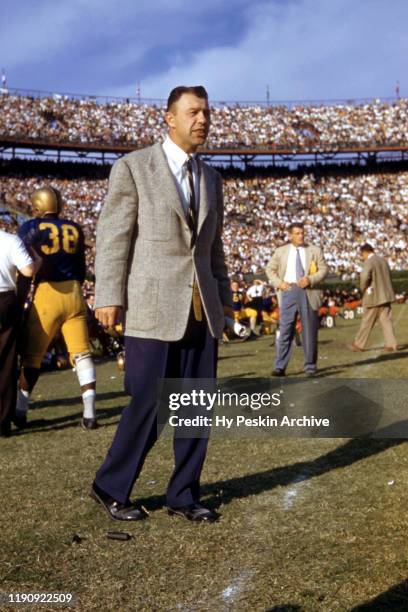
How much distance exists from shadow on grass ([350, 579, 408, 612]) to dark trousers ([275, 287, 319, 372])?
6.23 meters

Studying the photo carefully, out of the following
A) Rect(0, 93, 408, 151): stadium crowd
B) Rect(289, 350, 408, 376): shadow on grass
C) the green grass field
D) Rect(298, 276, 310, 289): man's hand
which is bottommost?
Rect(289, 350, 408, 376): shadow on grass

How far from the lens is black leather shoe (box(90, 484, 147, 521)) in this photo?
3379mm

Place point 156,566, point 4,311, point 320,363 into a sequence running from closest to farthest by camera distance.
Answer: point 156,566
point 4,311
point 320,363

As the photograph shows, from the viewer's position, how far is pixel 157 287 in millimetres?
3316

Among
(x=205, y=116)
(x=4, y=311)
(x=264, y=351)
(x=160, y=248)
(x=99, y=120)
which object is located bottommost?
(x=264, y=351)

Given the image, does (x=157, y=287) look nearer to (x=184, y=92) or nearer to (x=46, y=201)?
(x=184, y=92)

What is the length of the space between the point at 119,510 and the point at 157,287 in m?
1.06

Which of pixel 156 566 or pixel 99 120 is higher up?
pixel 99 120

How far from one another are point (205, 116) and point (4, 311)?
2.99 meters

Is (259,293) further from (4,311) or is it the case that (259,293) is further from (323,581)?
(323,581)

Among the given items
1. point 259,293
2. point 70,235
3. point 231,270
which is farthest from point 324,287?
point 70,235

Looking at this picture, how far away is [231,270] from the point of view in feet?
126

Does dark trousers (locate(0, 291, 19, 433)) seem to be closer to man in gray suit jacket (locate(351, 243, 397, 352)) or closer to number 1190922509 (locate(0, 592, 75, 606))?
number 1190922509 (locate(0, 592, 75, 606))

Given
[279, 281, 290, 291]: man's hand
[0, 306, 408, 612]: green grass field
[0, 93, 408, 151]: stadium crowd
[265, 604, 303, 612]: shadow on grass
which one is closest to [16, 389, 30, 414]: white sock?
[0, 306, 408, 612]: green grass field
